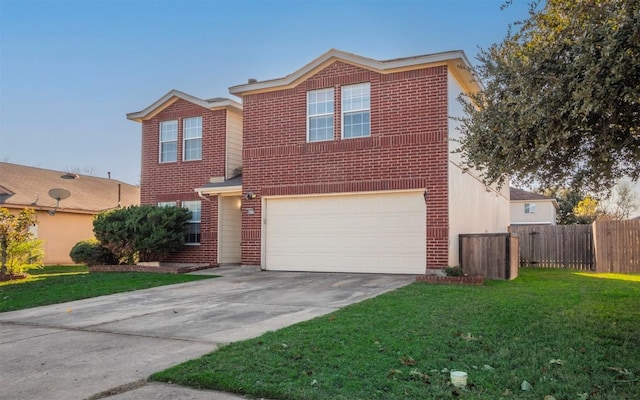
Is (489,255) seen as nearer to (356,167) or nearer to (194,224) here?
(356,167)

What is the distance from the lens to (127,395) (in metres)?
4.13

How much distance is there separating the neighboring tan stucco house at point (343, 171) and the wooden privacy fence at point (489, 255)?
1.25 feet

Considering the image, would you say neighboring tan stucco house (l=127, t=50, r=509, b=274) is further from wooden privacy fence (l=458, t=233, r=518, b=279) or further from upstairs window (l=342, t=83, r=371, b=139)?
wooden privacy fence (l=458, t=233, r=518, b=279)

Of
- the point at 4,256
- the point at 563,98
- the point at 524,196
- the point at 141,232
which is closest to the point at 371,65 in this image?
the point at 141,232

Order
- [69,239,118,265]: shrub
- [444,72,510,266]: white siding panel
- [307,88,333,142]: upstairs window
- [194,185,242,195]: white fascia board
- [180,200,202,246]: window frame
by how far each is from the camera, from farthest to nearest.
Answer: [180,200,202,246]: window frame → [69,239,118,265]: shrub → [194,185,242,195]: white fascia board → [307,88,333,142]: upstairs window → [444,72,510,266]: white siding panel

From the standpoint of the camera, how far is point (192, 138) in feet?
57.5

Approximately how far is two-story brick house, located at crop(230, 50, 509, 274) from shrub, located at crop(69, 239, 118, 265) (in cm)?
543

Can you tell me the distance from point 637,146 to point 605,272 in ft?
40.8

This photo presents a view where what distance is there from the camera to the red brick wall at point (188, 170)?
16.7 m

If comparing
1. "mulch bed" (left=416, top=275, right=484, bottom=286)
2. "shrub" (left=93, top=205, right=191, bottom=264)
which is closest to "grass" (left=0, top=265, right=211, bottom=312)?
"shrub" (left=93, top=205, right=191, bottom=264)

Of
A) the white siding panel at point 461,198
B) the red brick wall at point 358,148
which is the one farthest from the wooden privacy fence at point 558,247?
the red brick wall at point 358,148

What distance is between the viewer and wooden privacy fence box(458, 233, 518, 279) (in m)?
12.7

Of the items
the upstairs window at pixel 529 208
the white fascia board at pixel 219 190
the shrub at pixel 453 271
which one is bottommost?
the shrub at pixel 453 271

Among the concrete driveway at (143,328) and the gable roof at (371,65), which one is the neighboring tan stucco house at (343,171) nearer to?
the gable roof at (371,65)
